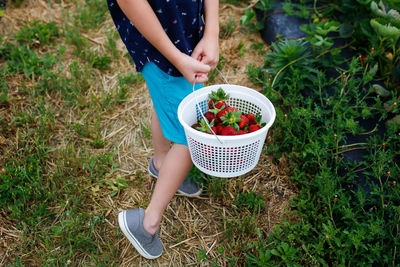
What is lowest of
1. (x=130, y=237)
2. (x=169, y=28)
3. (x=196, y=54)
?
(x=130, y=237)

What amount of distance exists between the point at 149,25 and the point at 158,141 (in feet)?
2.72

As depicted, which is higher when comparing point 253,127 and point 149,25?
point 149,25

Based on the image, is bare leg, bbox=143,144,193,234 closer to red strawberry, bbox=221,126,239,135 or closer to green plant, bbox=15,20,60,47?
red strawberry, bbox=221,126,239,135

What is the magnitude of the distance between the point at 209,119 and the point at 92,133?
1152mm

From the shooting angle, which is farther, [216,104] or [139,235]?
[139,235]

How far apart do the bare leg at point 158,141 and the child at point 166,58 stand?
0.30 m

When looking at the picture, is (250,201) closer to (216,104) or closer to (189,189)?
(189,189)

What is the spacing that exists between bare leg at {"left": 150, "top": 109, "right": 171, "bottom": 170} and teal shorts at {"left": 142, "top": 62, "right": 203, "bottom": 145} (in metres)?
0.30

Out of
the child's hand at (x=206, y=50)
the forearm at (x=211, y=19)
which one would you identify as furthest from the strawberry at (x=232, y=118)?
the forearm at (x=211, y=19)

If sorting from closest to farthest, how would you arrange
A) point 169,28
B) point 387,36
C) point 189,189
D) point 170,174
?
1. point 169,28
2. point 170,174
3. point 189,189
4. point 387,36

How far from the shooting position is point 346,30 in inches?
101

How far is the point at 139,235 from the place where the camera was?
1.77 metres

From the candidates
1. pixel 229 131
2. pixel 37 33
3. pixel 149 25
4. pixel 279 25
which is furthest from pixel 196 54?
pixel 37 33

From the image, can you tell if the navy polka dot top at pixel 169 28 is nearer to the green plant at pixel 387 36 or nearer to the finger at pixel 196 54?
the finger at pixel 196 54
